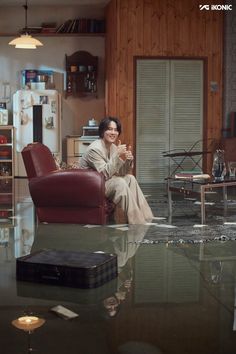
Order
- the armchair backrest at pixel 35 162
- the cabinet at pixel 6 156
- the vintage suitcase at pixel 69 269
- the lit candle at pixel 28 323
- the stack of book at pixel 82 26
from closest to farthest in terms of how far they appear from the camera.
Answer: the lit candle at pixel 28 323, the vintage suitcase at pixel 69 269, the armchair backrest at pixel 35 162, the cabinet at pixel 6 156, the stack of book at pixel 82 26

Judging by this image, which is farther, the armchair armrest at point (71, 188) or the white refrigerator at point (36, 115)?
the white refrigerator at point (36, 115)

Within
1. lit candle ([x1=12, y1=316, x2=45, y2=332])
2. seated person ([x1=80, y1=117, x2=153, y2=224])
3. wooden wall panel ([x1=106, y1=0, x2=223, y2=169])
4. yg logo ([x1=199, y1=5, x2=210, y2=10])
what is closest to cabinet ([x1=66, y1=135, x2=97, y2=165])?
wooden wall panel ([x1=106, y1=0, x2=223, y2=169])

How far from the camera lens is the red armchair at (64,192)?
5418 millimetres

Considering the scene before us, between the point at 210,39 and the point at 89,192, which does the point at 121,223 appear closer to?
the point at 89,192

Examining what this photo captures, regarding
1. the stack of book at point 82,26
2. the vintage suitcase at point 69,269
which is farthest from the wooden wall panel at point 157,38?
the vintage suitcase at point 69,269

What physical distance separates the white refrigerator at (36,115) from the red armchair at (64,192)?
17.4 feet

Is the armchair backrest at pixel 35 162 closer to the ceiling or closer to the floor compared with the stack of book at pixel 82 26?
closer to the floor

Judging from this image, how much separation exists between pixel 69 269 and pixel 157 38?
7.10 metres

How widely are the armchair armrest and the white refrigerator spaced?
548cm

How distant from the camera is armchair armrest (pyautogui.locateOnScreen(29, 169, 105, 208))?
5.41 meters

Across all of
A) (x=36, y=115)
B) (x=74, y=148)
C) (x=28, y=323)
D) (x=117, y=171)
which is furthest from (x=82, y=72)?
(x=28, y=323)

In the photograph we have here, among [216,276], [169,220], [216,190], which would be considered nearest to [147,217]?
[169,220]

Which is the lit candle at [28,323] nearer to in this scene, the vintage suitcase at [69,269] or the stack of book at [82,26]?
the vintage suitcase at [69,269]

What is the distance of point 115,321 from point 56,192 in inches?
108
